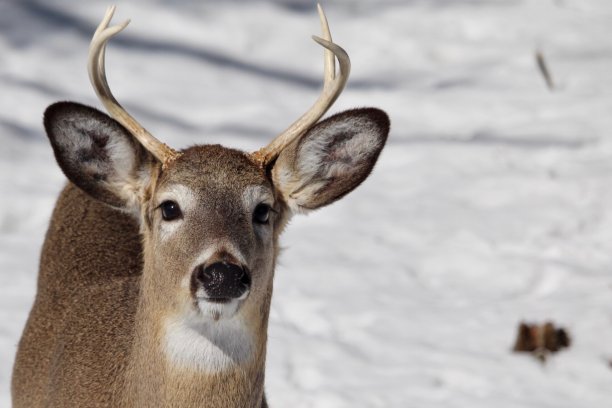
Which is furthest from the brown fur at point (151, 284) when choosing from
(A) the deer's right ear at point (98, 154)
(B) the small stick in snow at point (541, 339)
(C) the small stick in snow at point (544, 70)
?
(C) the small stick in snow at point (544, 70)

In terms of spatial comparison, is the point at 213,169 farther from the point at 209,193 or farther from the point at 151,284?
the point at 151,284

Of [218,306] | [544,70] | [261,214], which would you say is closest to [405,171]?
[544,70]

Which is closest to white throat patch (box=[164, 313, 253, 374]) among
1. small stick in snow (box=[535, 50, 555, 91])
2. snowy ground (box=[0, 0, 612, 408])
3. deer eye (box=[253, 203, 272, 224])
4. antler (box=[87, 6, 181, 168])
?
deer eye (box=[253, 203, 272, 224])

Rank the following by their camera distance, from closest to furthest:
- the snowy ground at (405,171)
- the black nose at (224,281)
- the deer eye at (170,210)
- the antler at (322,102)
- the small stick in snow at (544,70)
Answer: the black nose at (224,281), the deer eye at (170,210), the antler at (322,102), the snowy ground at (405,171), the small stick in snow at (544,70)

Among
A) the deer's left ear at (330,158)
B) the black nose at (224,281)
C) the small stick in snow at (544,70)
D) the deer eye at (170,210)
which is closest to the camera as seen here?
the black nose at (224,281)

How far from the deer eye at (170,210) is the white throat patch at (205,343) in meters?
0.30

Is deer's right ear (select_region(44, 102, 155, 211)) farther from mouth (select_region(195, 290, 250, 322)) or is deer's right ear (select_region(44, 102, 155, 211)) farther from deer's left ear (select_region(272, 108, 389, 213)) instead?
mouth (select_region(195, 290, 250, 322))

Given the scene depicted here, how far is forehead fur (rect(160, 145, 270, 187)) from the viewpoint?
11.1 feet

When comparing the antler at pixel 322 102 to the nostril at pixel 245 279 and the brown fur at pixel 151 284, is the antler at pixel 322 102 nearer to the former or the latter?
the brown fur at pixel 151 284

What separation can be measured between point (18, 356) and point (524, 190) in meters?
3.11

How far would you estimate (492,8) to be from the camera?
27.2 ft

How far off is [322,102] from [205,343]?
2.67 ft

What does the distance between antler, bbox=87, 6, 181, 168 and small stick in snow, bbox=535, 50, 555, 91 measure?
434 cm

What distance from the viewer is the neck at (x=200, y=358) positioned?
330 cm
